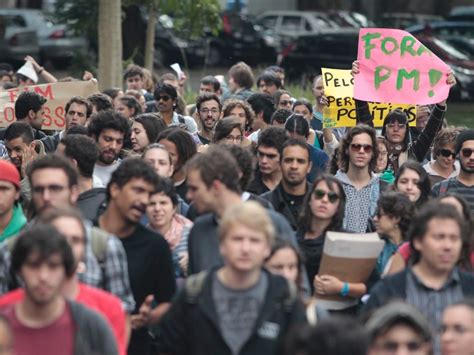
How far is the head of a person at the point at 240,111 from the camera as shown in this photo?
541 inches

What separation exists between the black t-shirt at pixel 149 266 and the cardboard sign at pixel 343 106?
20.9 feet

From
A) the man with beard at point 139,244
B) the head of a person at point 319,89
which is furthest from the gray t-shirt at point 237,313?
the head of a person at point 319,89

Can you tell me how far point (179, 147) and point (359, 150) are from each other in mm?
1358

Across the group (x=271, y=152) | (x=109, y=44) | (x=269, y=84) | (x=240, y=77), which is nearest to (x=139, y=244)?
(x=271, y=152)

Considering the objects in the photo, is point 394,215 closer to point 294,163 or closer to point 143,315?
point 294,163

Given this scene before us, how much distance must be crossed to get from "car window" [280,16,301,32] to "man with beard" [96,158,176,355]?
30668 mm

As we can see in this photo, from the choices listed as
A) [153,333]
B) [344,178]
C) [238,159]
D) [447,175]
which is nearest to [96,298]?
[153,333]

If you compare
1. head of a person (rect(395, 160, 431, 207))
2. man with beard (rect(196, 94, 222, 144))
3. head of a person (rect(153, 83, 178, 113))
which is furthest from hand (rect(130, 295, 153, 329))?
head of a person (rect(153, 83, 178, 113))

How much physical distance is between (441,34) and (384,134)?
20933 mm

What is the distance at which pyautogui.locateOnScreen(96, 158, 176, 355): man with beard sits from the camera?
7.93 m

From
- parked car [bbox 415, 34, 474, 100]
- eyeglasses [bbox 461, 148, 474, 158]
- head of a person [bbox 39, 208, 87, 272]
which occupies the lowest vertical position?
parked car [bbox 415, 34, 474, 100]

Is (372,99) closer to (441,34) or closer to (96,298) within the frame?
(96,298)

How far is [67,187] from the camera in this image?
26.2ft

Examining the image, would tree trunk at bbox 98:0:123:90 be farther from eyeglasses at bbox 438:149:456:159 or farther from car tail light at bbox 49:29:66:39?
car tail light at bbox 49:29:66:39
